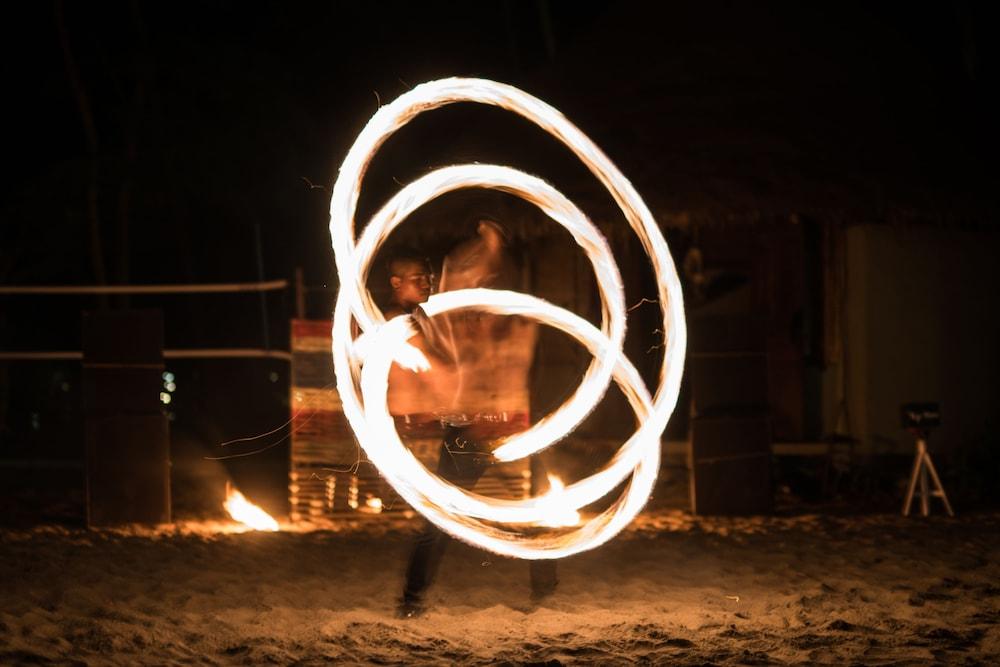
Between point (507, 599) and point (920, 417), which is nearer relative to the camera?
point (507, 599)

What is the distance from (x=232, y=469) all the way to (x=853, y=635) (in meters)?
7.59

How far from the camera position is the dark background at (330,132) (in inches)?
462

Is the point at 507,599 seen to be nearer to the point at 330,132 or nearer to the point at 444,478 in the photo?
the point at 444,478

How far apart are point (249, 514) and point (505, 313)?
308cm

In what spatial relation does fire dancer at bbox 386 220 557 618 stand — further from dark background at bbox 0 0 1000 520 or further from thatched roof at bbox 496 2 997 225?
thatched roof at bbox 496 2 997 225

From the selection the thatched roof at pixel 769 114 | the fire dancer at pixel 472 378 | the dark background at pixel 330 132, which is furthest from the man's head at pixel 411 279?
the thatched roof at pixel 769 114

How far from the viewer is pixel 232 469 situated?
12266 mm

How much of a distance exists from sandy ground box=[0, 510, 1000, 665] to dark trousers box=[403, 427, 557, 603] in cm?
18

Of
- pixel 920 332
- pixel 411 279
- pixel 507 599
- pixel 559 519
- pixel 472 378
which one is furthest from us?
pixel 920 332

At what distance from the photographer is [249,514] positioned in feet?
30.1

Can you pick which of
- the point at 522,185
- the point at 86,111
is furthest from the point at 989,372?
the point at 86,111

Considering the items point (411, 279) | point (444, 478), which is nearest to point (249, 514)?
point (444, 478)

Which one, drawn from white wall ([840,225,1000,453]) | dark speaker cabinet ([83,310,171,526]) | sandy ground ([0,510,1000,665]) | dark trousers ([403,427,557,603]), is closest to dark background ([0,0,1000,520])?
white wall ([840,225,1000,453])

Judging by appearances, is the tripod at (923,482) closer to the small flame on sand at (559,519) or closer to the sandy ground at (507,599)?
the sandy ground at (507,599)
